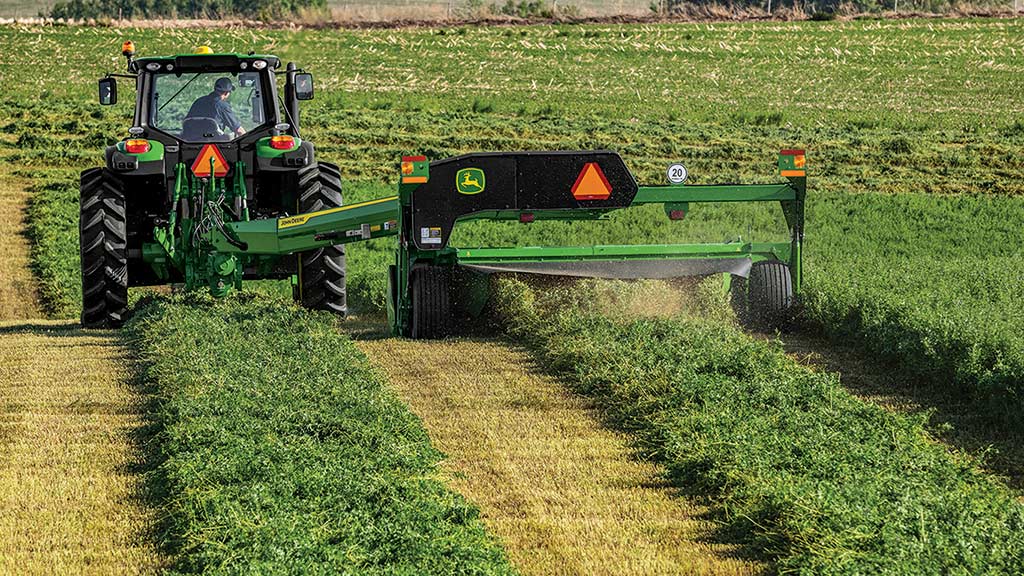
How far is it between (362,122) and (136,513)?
21839 millimetres

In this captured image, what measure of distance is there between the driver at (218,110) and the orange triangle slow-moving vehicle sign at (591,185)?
3309 mm

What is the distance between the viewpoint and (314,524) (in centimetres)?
560

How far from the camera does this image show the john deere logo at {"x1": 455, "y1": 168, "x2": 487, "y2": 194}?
1031cm

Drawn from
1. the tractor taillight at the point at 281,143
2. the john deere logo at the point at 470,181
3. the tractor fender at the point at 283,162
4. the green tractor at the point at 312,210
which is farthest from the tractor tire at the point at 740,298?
the tractor taillight at the point at 281,143

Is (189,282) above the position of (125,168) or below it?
below

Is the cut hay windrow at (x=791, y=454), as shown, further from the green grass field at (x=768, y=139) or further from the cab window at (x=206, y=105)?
the cab window at (x=206, y=105)

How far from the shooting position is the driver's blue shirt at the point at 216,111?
12.1 metres

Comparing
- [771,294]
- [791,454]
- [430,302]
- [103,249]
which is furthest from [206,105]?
[791,454]

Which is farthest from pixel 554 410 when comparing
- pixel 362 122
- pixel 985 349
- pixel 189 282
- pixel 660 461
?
pixel 362 122

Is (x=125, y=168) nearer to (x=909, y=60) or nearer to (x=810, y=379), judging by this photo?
(x=810, y=379)

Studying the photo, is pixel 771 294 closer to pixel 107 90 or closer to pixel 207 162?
pixel 207 162

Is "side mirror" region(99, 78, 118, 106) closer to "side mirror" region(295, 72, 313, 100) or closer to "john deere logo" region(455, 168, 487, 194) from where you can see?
"side mirror" region(295, 72, 313, 100)

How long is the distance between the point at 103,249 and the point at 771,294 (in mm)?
5372

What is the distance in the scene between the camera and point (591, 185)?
1038 centimetres
